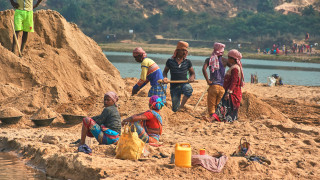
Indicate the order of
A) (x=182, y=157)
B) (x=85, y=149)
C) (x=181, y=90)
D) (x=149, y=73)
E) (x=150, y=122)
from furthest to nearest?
1. (x=181, y=90)
2. (x=149, y=73)
3. (x=150, y=122)
4. (x=85, y=149)
5. (x=182, y=157)

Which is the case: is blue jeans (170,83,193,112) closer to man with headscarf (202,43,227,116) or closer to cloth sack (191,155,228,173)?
man with headscarf (202,43,227,116)

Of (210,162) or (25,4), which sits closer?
(210,162)

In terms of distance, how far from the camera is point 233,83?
7844mm

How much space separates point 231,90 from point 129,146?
9.77ft

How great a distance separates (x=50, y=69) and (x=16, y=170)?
4.81 metres

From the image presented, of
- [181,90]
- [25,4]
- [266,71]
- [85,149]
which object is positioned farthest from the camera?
[266,71]

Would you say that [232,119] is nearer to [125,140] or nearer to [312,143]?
[312,143]

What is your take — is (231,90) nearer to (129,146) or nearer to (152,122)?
(152,122)

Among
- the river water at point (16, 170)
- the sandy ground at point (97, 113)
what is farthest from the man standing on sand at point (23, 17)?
the river water at point (16, 170)

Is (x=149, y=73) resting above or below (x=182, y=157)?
above

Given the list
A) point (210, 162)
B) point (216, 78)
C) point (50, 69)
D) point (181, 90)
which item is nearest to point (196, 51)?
point (50, 69)

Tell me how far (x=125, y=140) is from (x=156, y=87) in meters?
2.87

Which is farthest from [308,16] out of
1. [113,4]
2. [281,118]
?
[281,118]

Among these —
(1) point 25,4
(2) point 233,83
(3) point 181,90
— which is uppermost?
(1) point 25,4
